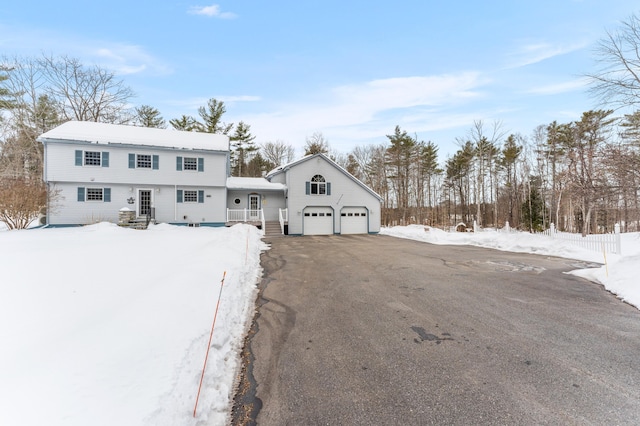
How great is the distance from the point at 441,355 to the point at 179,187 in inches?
772

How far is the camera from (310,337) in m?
4.00

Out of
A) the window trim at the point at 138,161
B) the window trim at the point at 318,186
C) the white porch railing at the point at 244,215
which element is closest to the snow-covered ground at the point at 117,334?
the window trim at the point at 138,161

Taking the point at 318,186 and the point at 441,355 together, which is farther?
the point at 318,186

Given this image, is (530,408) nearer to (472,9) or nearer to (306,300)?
(306,300)

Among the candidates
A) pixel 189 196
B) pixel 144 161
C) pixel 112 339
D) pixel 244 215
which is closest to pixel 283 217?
pixel 244 215

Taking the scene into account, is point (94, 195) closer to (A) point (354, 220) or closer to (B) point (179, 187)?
(B) point (179, 187)

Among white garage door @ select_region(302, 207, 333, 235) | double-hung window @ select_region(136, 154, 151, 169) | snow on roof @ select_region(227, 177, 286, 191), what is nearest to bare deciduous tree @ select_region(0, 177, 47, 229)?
double-hung window @ select_region(136, 154, 151, 169)

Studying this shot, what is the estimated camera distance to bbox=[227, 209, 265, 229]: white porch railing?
65.1 ft

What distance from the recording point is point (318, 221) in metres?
21.3

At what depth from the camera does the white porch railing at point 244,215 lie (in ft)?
65.1

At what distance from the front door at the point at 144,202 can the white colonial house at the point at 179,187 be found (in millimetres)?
57

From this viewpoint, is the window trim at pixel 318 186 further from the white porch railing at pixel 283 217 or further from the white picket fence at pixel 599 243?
the white picket fence at pixel 599 243

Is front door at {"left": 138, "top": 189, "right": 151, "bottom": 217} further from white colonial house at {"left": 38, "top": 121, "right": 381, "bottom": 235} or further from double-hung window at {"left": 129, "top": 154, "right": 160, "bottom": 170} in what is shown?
double-hung window at {"left": 129, "top": 154, "right": 160, "bottom": 170}

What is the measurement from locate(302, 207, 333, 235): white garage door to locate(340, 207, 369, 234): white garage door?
1.11 metres
